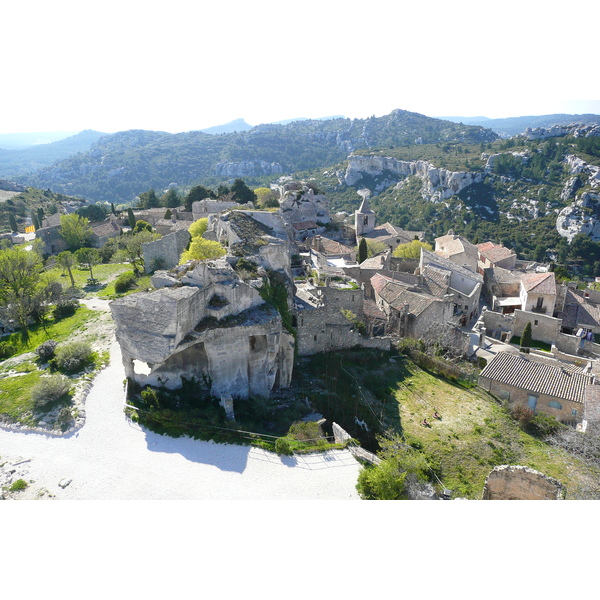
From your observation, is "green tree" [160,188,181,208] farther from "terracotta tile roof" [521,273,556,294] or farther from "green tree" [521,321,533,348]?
"green tree" [521,321,533,348]

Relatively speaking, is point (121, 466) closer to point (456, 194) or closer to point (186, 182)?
point (456, 194)

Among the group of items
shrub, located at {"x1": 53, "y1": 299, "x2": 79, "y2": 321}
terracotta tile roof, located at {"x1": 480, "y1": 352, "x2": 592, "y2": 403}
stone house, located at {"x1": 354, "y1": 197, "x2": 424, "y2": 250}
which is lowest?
terracotta tile roof, located at {"x1": 480, "y1": 352, "x2": 592, "y2": 403}

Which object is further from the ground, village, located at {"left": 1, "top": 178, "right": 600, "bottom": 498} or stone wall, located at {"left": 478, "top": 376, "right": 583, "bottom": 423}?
village, located at {"left": 1, "top": 178, "right": 600, "bottom": 498}

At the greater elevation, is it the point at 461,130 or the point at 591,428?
the point at 461,130

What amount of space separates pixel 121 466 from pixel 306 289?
1639 cm

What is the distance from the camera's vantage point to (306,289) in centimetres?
2752

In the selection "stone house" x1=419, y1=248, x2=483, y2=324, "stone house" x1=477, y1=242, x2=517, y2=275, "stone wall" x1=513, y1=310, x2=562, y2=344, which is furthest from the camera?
"stone house" x1=477, y1=242, x2=517, y2=275

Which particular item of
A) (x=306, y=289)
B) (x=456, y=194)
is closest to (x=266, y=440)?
(x=306, y=289)

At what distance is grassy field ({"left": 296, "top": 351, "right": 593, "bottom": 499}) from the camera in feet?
55.8

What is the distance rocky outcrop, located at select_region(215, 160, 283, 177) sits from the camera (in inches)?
6722

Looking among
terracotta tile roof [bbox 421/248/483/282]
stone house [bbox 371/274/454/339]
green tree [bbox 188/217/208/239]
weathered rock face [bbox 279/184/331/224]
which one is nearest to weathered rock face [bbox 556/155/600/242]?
terracotta tile roof [bbox 421/248/483/282]

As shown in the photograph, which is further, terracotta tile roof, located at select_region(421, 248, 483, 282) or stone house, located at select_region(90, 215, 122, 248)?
stone house, located at select_region(90, 215, 122, 248)

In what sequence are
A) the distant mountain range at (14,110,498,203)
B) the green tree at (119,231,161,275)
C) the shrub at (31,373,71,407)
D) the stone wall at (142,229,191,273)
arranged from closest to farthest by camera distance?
the shrub at (31,373,71,407) → the stone wall at (142,229,191,273) → the green tree at (119,231,161,275) → the distant mountain range at (14,110,498,203)

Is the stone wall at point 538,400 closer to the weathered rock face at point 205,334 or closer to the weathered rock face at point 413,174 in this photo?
the weathered rock face at point 205,334
